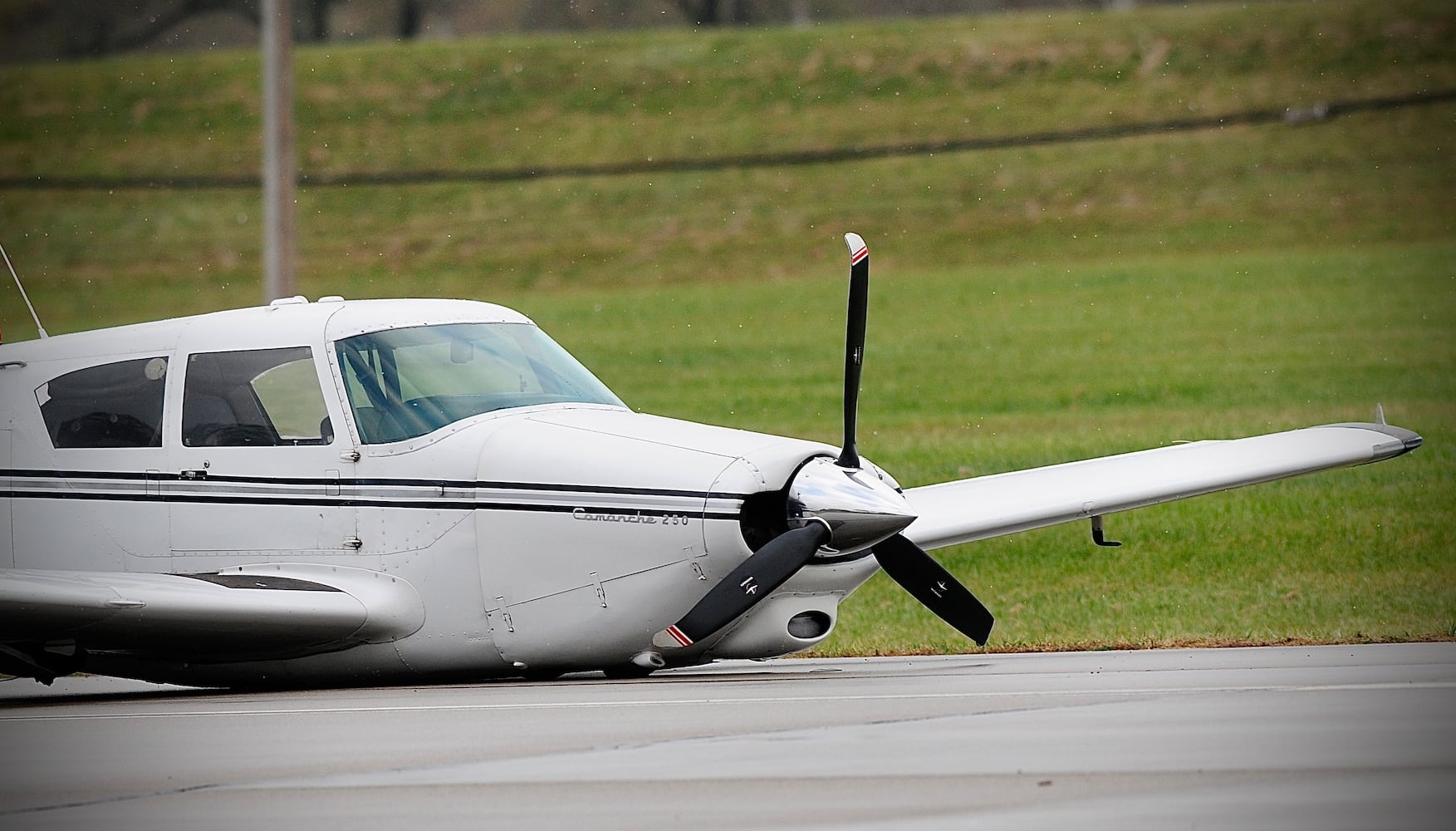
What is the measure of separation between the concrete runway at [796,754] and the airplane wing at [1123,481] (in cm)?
199

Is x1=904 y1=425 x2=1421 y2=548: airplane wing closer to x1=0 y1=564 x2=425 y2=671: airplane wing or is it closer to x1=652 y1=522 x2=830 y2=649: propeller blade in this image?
x1=652 y1=522 x2=830 y2=649: propeller blade

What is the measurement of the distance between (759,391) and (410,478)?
73.3 ft

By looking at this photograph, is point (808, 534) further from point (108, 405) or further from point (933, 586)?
point (108, 405)

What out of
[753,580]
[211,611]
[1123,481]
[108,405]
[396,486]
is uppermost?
[108,405]

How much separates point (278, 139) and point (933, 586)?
451 inches

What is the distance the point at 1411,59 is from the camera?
54594mm

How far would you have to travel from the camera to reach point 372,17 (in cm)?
8181

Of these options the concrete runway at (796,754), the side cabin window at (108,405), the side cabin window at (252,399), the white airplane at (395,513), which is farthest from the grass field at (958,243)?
the side cabin window at (108,405)

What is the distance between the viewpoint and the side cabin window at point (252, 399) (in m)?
11.7

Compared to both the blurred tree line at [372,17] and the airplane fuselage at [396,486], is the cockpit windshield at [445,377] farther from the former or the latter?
the blurred tree line at [372,17]

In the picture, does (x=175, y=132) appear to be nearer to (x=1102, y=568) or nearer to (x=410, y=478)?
(x=1102, y=568)

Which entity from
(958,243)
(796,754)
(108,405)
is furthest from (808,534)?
(958,243)

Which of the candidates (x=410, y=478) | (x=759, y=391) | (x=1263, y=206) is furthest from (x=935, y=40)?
(x=410, y=478)

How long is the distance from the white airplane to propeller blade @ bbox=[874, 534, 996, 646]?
0.5 inches
